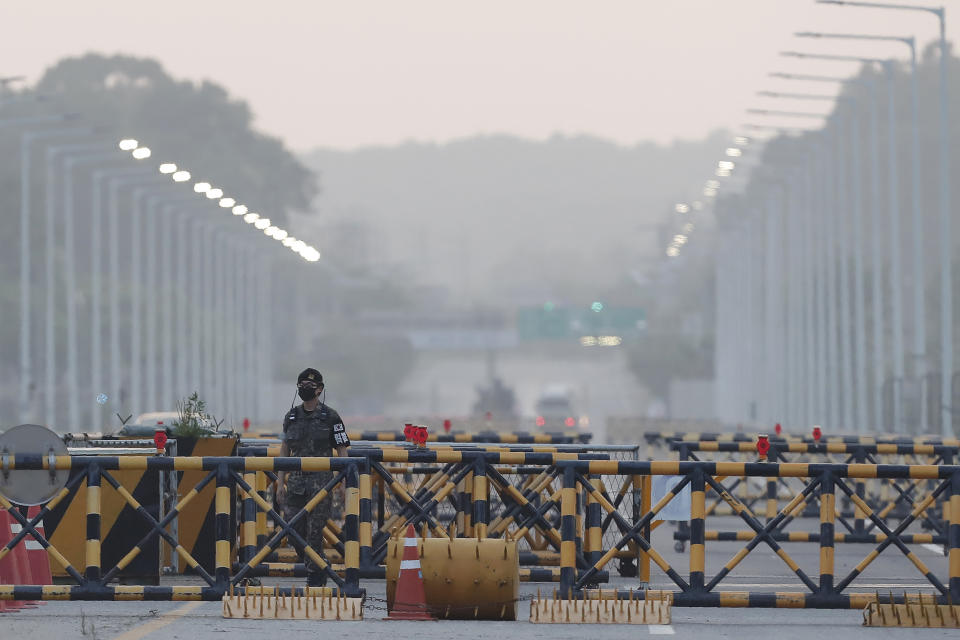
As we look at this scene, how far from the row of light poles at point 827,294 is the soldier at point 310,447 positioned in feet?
88.5

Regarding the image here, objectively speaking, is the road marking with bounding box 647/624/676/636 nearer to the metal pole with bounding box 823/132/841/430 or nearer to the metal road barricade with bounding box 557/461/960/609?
the metal road barricade with bounding box 557/461/960/609

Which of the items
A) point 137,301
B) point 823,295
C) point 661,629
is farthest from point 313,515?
point 823,295

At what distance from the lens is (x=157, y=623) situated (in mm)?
13211

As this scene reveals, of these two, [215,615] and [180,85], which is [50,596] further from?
[180,85]

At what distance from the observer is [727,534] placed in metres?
20.9

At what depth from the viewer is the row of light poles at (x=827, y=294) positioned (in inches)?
1958

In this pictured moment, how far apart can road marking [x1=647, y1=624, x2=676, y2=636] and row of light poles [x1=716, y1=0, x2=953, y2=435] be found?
2753 centimetres

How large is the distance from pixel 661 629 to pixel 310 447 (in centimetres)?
316

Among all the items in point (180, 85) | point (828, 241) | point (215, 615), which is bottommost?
point (215, 615)

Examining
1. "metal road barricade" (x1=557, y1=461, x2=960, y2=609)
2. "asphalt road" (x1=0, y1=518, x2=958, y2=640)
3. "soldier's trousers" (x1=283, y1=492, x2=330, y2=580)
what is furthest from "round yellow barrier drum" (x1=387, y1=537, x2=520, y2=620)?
"soldier's trousers" (x1=283, y1=492, x2=330, y2=580)

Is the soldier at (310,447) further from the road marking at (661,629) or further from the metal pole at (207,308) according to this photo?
the metal pole at (207,308)

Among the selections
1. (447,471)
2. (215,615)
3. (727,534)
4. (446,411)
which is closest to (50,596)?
(215,615)

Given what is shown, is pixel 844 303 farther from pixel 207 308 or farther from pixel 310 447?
pixel 310 447

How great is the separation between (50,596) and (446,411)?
15608cm
